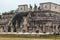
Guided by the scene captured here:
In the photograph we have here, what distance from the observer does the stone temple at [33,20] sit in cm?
6750

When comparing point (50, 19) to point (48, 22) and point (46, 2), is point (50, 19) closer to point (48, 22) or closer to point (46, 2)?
point (48, 22)

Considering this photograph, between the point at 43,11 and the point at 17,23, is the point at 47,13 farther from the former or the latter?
the point at 17,23

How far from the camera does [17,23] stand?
73.1 m

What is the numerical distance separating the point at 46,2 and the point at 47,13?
14.2 feet

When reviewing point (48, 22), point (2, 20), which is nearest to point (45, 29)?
point (48, 22)

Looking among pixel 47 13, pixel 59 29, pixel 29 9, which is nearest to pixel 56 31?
pixel 59 29

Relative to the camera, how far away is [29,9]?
76125 mm

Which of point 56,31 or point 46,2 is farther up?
point 46,2

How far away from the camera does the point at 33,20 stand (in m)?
69.8

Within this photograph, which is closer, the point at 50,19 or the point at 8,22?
the point at 50,19

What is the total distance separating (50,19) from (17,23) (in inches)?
317

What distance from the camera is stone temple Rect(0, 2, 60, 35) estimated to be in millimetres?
67500

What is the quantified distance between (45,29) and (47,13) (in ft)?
19.4

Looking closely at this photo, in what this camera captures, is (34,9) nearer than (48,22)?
No
